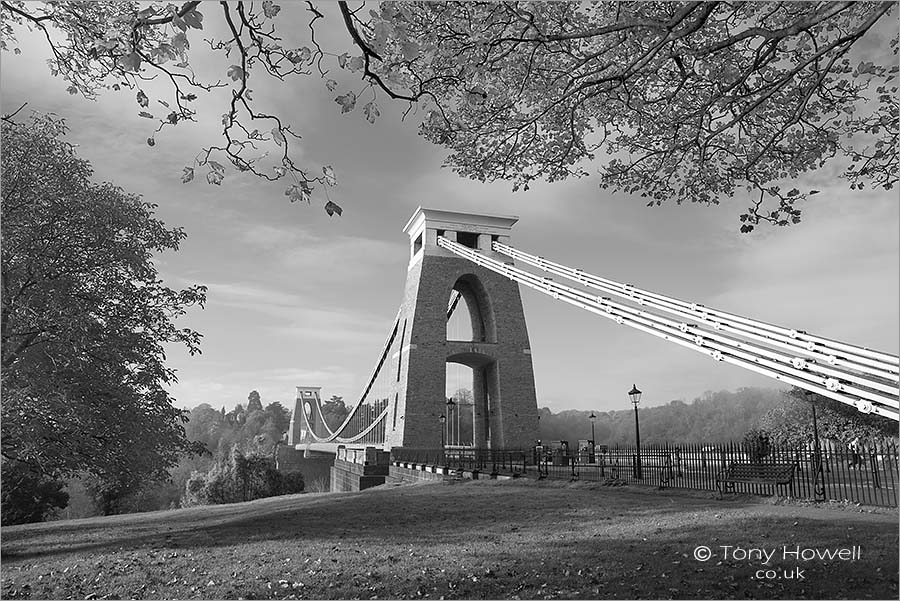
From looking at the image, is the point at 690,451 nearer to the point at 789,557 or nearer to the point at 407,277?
the point at 789,557

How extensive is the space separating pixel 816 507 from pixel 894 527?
105 inches

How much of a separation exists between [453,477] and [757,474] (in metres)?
10.7

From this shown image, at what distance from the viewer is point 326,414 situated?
8350 centimetres

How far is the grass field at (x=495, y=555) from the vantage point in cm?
661

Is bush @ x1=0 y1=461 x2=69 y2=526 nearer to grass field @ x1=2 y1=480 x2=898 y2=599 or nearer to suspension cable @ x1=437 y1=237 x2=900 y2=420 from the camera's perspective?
grass field @ x1=2 y1=480 x2=898 y2=599

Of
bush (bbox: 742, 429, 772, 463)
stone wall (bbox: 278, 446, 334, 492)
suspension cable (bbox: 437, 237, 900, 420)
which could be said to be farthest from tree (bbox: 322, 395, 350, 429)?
suspension cable (bbox: 437, 237, 900, 420)

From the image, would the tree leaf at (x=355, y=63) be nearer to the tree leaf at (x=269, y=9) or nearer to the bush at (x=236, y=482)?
the tree leaf at (x=269, y=9)

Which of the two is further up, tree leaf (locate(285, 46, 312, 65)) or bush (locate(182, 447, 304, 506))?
tree leaf (locate(285, 46, 312, 65))

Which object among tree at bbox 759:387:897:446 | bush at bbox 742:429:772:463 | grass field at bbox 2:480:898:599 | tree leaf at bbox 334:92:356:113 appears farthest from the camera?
tree at bbox 759:387:897:446

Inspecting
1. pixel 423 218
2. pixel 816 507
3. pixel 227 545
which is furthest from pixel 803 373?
pixel 423 218

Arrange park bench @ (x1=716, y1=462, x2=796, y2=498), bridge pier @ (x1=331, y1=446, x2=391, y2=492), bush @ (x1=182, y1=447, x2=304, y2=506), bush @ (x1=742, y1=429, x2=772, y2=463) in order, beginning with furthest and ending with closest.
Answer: bush @ (x1=182, y1=447, x2=304, y2=506), bridge pier @ (x1=331, y1=446, x2=391, y2=492), bush @ (x1=742, y1=429, x2=772, y2=463), park bench @ (x1=716, y1=462, x2=796, y2=498)

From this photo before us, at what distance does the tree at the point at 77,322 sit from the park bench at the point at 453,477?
33.6 ft

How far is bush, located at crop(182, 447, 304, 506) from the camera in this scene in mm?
37188

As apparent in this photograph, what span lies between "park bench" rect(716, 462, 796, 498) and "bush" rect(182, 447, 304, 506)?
30.4m
